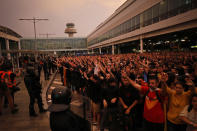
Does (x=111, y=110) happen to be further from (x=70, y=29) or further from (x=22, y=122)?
(x=70, y=29)

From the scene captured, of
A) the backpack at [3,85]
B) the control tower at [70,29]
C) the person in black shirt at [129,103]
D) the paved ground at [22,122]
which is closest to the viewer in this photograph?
the person in black shirt at [129,103]

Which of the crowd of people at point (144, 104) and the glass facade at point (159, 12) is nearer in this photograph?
the crowd of people at point (144, 104)

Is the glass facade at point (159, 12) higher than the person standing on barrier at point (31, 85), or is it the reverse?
the glass facade at point (159, 12)

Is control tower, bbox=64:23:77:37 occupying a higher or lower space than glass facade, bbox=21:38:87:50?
higher

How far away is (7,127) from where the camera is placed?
404cm

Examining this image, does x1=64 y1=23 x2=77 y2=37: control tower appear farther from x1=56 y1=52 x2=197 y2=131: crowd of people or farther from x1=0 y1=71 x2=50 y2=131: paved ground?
x1=56 y1=52 x2=197 y2=131: crowd of people

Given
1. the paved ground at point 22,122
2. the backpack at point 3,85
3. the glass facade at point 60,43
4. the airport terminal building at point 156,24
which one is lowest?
the paved ground at point 22,122

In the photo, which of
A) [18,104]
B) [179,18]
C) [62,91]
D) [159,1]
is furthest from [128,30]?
[62,91]

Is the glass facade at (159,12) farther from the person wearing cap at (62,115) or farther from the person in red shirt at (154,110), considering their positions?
the person wearing cap at (62,115)

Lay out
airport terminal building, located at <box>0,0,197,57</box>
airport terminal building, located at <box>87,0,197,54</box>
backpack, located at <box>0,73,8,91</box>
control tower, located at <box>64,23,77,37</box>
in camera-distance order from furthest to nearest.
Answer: control tower, located at <box>64,23,77,37</box> → airport terminal building, located at <box>87,0,197,54</box> → airport terminal building, located at <box>0,0,197,57</box> → backpack, located at <box>0,73,8,91</box>

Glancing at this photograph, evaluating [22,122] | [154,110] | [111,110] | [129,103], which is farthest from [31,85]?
[154,110]

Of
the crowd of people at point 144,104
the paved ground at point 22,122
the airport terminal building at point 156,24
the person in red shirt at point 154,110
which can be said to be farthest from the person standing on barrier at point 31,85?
the airport terminal building at point 156,24

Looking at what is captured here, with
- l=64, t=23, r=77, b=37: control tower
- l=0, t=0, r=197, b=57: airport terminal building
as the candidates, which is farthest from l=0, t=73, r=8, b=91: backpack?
l=64, t=23, r=77, b=37: control tower

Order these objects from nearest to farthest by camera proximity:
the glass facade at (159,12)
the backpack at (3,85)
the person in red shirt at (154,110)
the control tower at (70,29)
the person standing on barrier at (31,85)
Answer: the person in red shirt at (154,110) < the person standing on barrier at (31,85) < the backpack at (3,85) < the glass facade at (159,12) < the control tower at (70,29)
